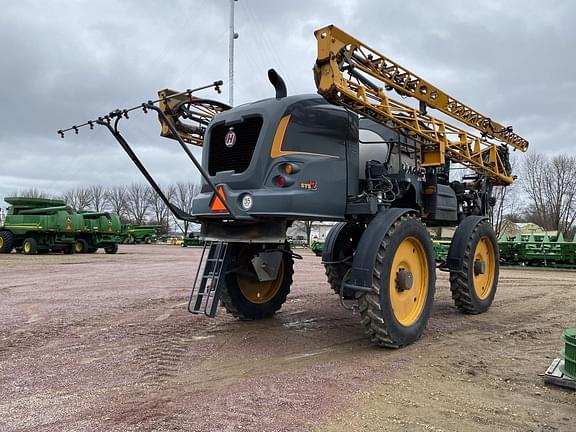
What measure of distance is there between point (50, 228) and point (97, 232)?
113 inches

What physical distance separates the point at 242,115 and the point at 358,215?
1850 mm

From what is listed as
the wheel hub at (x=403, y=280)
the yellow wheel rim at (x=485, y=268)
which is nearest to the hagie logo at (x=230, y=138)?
the wheel hub at (x=403, y=280)

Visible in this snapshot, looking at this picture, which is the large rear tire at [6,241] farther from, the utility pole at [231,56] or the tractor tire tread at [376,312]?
the tractor tire tread at [376,312]

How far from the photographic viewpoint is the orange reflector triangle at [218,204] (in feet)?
17.6

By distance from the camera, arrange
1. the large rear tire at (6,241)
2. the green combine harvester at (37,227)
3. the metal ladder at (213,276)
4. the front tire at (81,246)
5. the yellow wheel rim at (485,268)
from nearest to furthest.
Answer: the metal ladder at (213,276)
the yellow wheel rim at (485,268)
the green combine harvester at (37,227)
the large rear tire at (6,241)
the front tire at (81,246)

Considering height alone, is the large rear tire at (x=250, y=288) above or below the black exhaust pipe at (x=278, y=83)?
below

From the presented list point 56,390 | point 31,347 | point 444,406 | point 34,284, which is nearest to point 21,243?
point 34,284

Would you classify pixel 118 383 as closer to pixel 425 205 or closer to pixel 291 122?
pixel 291 122

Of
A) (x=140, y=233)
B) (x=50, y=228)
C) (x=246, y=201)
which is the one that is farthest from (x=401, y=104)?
(x=140, y=233)

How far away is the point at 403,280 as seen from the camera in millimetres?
5547

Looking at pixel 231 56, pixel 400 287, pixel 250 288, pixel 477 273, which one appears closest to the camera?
pixel 400 287

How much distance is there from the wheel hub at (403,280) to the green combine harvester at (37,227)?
77.1 feet

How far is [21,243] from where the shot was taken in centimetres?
2631

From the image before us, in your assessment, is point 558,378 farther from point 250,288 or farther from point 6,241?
point 6,241
